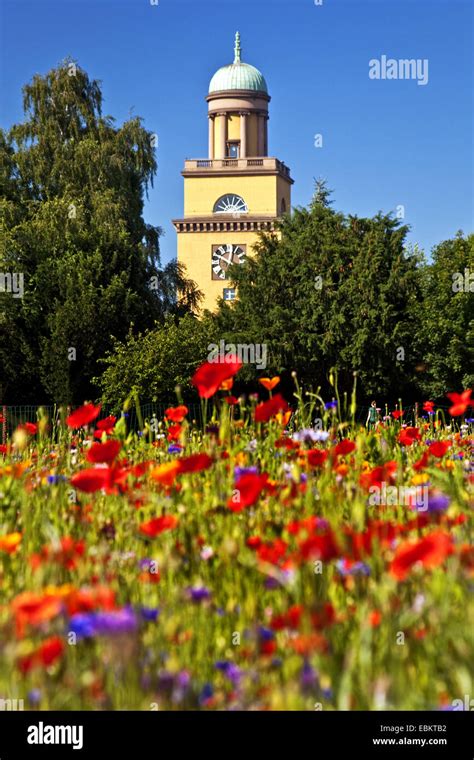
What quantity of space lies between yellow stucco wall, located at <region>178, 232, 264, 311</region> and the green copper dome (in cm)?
1522

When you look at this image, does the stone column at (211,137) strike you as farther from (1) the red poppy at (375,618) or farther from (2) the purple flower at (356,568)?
(1) the red poppy at (375,618)

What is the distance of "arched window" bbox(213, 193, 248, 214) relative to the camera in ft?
285

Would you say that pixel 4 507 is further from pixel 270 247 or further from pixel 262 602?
pixel 270 247

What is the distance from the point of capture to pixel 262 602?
364 cm

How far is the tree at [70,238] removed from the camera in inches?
1759

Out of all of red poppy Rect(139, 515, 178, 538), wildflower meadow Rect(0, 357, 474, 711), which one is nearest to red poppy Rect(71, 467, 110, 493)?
wildflower meadow Rect(0, 357, 474, 711)

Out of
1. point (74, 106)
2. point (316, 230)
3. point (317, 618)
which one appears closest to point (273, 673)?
point (317, 618)

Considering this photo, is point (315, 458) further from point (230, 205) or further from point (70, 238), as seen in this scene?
point (230, 205)

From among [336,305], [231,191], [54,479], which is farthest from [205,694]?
[231,191]

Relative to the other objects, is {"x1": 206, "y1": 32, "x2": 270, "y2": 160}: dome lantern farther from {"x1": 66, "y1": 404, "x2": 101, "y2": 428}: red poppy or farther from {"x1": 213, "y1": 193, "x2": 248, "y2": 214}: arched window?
{"x1": 66, "y1": 404, "x2": 101, "y2": 428}: red poppy

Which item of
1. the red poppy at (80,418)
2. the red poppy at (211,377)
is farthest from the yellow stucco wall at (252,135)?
the red poppy at (211,377)

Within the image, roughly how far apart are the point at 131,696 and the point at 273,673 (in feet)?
1.51

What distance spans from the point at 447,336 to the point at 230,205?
37748 millimetres
